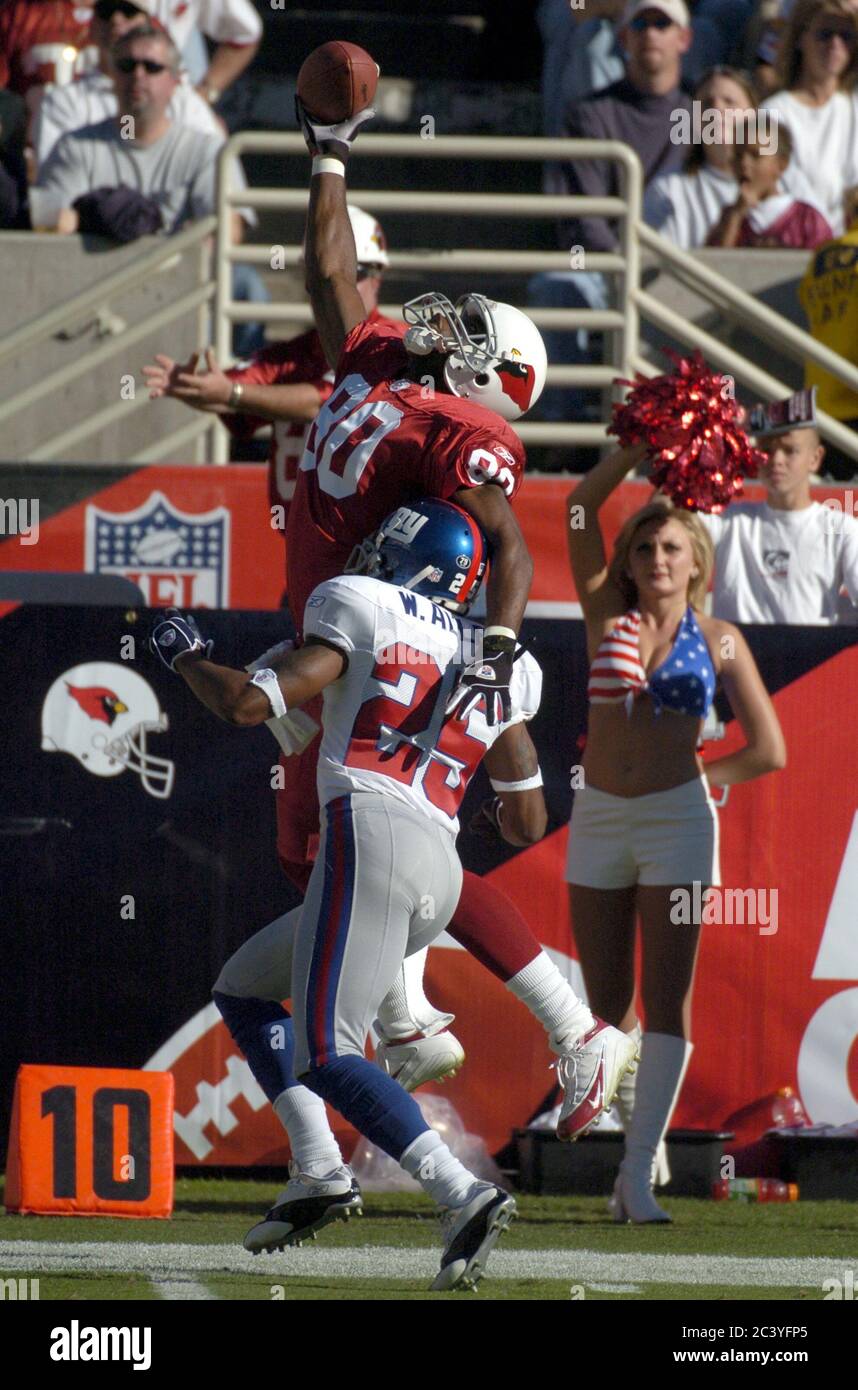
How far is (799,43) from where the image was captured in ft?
34.5

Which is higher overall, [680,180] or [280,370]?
[680,180]

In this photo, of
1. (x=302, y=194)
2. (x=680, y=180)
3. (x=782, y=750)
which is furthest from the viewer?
(x=680, y=180)

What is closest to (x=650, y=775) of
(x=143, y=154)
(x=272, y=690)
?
(x=272, y=690)

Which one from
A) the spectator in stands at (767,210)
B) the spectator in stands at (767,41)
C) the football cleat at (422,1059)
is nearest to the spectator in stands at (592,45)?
the spectator in stands at (767,41)

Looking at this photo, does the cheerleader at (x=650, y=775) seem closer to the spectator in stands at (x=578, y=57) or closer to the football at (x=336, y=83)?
the football at (x=336, y=83)

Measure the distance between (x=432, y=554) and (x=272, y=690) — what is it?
52cm

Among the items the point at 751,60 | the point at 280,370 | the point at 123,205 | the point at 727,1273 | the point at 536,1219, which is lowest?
the point at 536,1219

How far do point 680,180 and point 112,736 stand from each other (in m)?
4.57

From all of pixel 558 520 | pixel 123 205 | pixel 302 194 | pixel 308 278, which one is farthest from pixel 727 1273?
pixel 123 205

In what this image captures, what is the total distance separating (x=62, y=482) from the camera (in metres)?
8.12

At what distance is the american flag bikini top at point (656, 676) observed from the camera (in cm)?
648

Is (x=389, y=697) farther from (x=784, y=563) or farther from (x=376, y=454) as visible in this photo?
(x=784, y=563)

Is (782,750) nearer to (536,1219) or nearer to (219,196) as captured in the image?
(536,1219)

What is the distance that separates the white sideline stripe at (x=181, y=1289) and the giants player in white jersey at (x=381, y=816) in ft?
0.54
